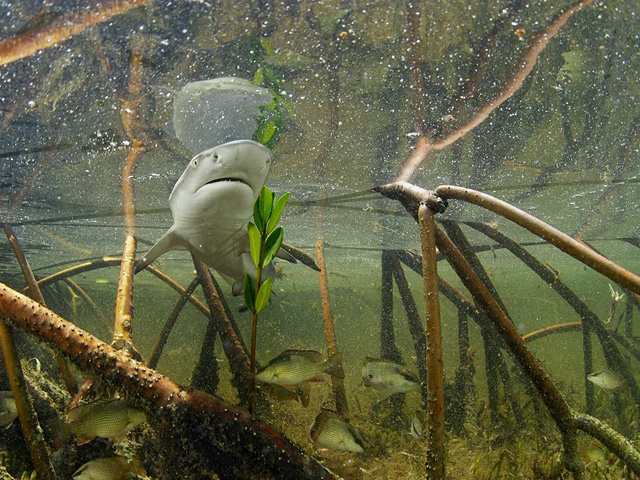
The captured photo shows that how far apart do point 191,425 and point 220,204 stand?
2643mm

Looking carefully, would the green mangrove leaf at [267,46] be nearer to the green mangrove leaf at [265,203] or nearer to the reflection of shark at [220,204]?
the reflection of shark at [220,204]

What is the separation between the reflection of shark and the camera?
12.5ft

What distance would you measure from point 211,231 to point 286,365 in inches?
84.1

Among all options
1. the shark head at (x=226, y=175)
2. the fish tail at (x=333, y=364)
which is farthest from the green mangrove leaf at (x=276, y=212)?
the fish tail at (x=333, y=364)

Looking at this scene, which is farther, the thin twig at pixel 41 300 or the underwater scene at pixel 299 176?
the thin twig at pixel 41 300

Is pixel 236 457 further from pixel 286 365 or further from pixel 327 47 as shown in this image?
pixel 327 47

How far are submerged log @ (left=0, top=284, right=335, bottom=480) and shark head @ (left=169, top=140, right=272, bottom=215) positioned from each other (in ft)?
6.87

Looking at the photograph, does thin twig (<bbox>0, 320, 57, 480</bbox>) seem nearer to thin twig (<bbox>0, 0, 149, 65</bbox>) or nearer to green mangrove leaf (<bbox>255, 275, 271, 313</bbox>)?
green mangrove leaf (<bbox>255, 275, 271, 313</bbox>)

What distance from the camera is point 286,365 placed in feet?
12.1

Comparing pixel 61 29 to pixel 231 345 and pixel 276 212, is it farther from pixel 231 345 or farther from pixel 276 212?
pixel 231 345

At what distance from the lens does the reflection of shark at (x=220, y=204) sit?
3.82m

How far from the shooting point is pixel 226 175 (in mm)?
3973

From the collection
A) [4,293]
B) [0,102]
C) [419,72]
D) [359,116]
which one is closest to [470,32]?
[419,72]

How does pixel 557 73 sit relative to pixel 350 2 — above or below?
below
